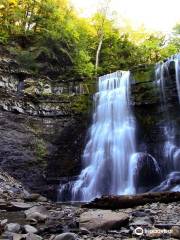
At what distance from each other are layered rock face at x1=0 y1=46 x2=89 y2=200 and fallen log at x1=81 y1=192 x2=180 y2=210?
764cm

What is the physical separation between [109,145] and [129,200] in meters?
8.76

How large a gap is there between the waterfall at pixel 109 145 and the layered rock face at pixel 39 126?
33.8 inches

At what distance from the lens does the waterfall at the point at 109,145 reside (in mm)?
15492

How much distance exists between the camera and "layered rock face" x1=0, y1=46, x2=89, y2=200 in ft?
55.2

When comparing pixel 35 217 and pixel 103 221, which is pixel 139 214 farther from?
pixel 35 217

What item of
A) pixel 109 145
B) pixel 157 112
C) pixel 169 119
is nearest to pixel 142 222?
pixel 109 145

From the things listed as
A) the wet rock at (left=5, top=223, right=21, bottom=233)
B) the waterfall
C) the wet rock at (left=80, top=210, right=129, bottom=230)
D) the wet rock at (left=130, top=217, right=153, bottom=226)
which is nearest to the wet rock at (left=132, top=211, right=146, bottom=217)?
the wet rock at (left=130, top=217, right=153, bottom=226)

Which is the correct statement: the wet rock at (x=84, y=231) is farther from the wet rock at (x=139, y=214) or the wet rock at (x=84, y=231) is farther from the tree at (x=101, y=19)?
the tree at (x=101, y=19)

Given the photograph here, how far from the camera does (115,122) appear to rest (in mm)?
18562

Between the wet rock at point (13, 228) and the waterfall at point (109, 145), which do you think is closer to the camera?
the wet rock at point (13, 228)

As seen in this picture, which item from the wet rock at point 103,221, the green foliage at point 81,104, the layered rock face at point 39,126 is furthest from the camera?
the green foliage at point 81,104

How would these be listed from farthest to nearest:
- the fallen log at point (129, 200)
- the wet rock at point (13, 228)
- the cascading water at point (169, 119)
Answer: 1. the cascading water at point (169, 119)
2. the fallen log at point (129, 200)
3. the wet rock at point (13, 228)

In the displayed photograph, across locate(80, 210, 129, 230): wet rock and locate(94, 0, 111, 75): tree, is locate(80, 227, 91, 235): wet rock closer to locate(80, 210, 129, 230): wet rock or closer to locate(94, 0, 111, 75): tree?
locate(80, 210, 129, 230): wet rock

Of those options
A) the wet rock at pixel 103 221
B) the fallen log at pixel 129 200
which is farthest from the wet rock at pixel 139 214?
the fallen log at pixel 129 200
